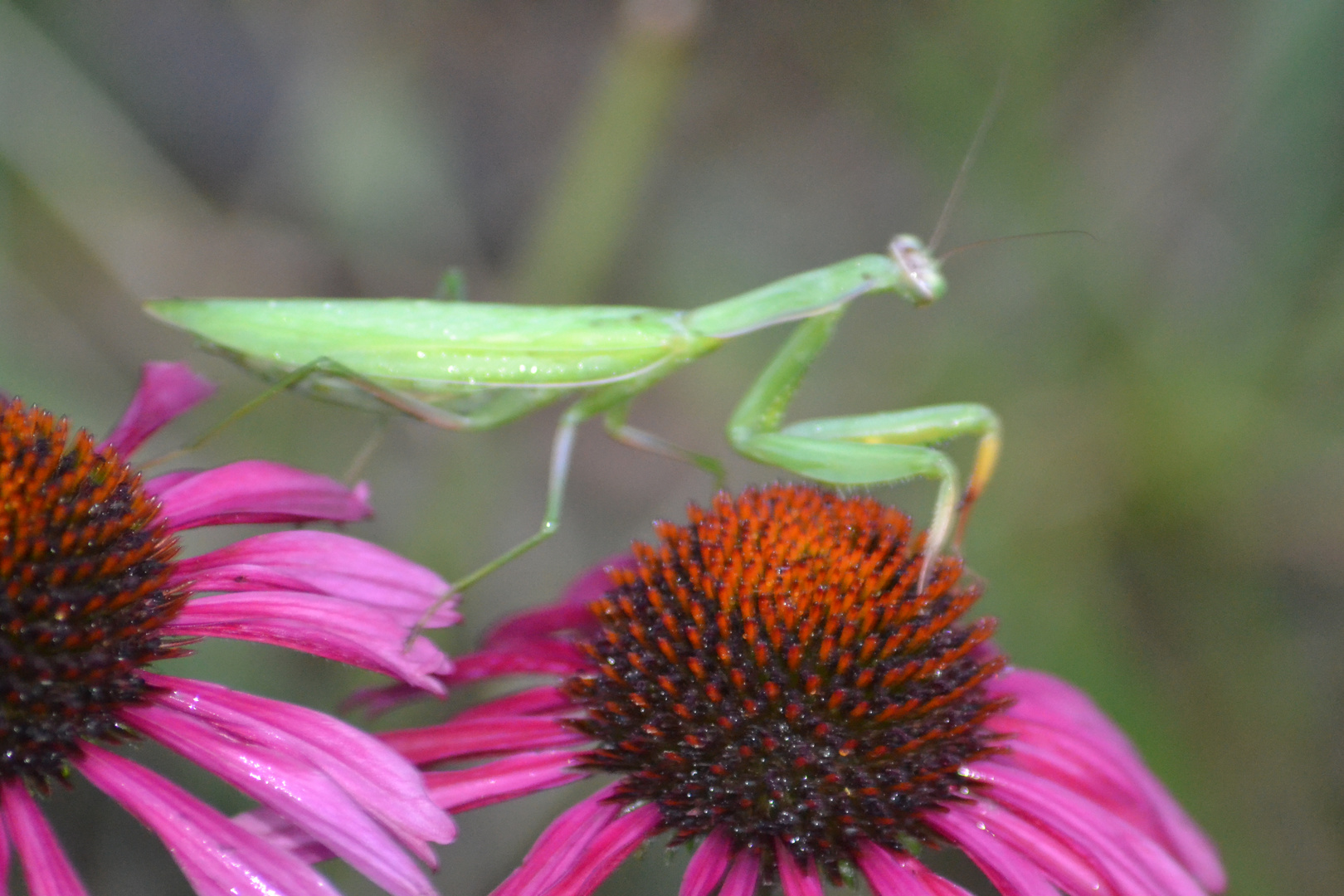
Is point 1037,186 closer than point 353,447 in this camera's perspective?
Yes

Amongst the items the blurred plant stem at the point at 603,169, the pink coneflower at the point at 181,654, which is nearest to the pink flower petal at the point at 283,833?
the pink coneflower at the point at 181,654

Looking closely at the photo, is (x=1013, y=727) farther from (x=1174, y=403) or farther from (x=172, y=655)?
(x=1174, y=403)

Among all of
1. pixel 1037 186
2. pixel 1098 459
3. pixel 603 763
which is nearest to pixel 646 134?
pixel 1037 186

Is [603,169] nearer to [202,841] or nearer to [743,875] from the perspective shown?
[743,875]

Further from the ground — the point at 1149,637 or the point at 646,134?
the point at 646,134

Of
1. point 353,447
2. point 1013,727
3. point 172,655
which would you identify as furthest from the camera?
point 353,447

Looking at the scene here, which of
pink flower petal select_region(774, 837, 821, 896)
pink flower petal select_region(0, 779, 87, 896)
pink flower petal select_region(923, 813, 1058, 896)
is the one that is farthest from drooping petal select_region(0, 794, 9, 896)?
pink flower petal select_region(923, 813, 1058, 896)

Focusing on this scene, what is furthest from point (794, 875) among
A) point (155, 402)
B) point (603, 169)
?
point (603, 169)
